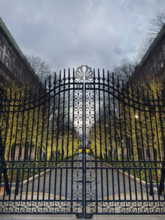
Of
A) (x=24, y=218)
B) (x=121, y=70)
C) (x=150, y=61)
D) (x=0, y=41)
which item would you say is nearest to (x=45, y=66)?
(x=0, y=41)

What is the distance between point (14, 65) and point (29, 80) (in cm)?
463

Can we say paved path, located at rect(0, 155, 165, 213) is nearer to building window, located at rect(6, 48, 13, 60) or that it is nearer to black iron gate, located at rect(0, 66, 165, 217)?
black iron gate, located at rect(0, 66, 165, 217)

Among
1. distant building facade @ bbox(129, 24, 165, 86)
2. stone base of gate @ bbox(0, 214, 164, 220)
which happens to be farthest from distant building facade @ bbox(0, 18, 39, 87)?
stone base of gate @ bbox(0, 214, 164, 220)

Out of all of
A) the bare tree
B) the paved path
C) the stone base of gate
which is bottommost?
the stone base of gate

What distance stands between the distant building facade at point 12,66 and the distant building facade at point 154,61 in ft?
37.9

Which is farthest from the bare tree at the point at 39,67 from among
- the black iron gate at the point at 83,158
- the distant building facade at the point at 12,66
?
the black iron gate at the point at 83,158

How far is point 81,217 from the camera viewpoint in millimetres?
4402

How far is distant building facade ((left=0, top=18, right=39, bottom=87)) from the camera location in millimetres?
18048

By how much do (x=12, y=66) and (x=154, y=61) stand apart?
59.8 feet

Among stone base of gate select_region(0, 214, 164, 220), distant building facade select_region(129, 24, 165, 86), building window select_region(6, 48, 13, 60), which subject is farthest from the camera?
building window select_region(6, 48, 13, 60)

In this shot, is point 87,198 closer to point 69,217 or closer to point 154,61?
point 69,217

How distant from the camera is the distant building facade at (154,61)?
17.8m

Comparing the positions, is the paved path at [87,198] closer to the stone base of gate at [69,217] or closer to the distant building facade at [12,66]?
the stone base of gate at [69,217]

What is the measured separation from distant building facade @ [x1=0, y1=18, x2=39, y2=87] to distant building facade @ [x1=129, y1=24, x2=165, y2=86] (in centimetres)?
1154
